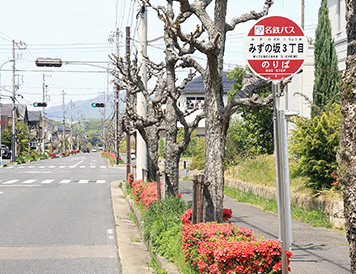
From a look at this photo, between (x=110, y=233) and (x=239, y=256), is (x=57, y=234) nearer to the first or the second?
(x=110, y=233)

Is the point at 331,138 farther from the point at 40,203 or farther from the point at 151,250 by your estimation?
the point at 40,203

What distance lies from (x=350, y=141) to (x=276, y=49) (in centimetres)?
116

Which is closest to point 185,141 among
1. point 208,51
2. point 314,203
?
point 314,203

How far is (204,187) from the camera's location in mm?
8180

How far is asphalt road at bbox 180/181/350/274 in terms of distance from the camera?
8242 mm

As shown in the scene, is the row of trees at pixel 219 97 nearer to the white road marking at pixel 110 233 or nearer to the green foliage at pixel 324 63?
the green foliage at pixel 324 63

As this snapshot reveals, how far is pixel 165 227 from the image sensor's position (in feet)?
30.6

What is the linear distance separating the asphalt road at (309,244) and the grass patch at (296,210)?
236 mm

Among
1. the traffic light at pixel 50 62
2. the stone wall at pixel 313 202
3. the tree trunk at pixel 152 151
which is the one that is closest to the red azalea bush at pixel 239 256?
the stone wall at pixel 313 202

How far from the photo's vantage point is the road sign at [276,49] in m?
4.70

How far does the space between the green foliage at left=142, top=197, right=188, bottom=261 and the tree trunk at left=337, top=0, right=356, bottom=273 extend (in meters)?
3.83

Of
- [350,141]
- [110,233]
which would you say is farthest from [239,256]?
[110,233]

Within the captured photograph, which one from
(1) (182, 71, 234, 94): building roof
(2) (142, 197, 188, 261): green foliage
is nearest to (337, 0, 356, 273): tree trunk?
(2) (142, 197, 188, 261): green foliage

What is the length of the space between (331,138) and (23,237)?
8.33 metres
